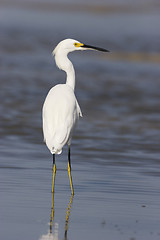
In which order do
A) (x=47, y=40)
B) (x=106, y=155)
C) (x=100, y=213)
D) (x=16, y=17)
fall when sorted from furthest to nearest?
(x=16, y=17), (x=47, y=40), (x=106, y=155), (x=100, y=213)

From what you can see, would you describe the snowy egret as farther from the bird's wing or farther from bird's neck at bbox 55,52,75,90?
bird's neck at bbox 55,52,75,90

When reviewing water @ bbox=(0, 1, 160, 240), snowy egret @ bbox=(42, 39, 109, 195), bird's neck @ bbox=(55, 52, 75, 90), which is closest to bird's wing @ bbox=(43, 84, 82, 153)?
snowy egret @ bbox=(42, 39, 109, 195)

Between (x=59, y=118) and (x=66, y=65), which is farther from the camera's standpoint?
(x=66, y=65)

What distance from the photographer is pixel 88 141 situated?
30.2 ft

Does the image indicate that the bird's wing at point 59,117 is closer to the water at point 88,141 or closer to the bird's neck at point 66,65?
the bird's neck at point 66,65

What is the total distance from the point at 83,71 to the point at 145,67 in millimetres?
1945

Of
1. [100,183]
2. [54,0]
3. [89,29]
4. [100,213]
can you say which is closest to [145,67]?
[89,29]

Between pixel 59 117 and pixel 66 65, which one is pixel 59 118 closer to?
pixel 59 117

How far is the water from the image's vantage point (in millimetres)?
5246

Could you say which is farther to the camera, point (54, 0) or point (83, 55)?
point (54, 0)

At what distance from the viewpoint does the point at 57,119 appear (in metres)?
6.46

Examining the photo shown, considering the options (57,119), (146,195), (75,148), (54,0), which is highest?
(57,119)

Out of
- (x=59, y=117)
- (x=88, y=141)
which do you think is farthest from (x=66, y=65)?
(x=88, y=141)

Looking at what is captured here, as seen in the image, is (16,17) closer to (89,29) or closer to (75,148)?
(89,29)
